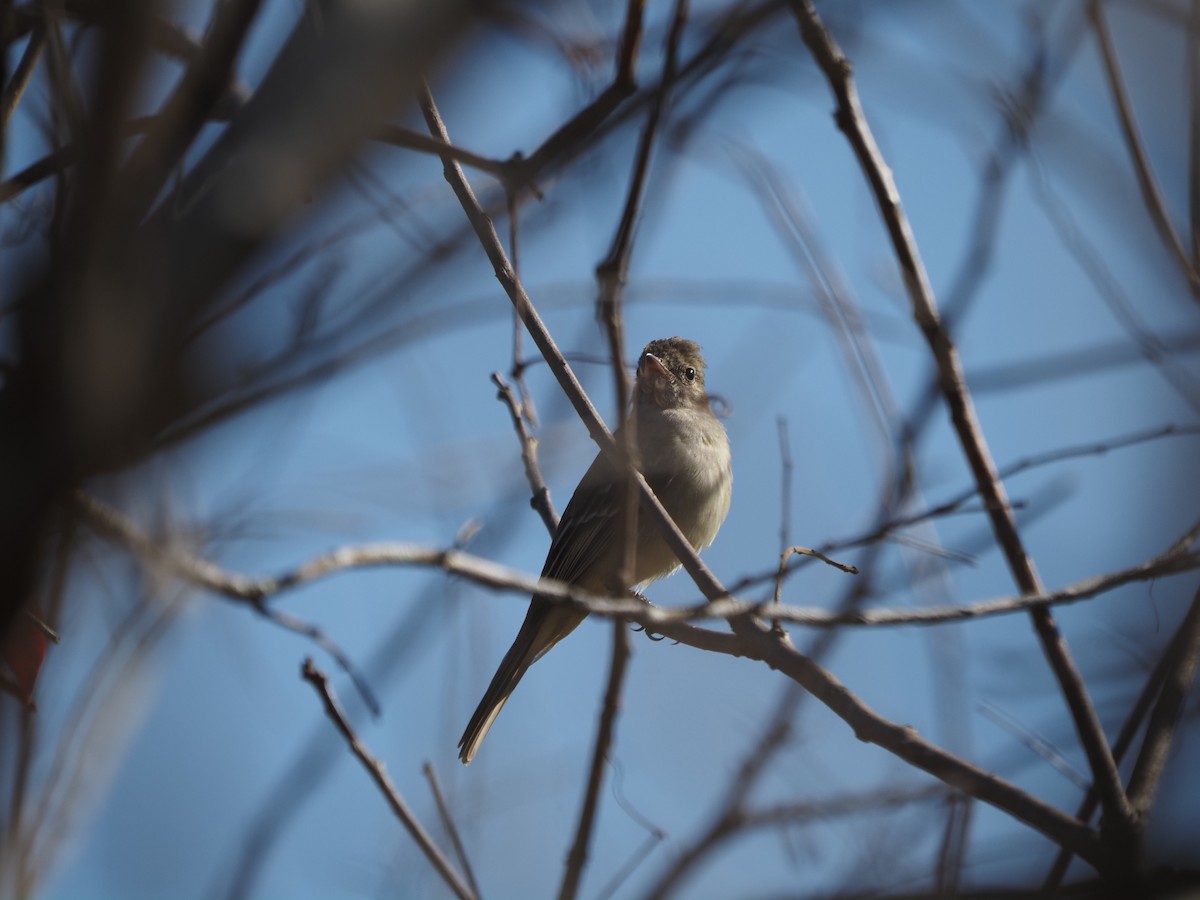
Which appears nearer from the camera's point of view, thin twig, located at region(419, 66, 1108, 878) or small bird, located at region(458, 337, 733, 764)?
thin twig, located at region(419, 66, 1108, 878)

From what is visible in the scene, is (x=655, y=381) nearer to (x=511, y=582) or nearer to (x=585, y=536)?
(x=585, y=536)

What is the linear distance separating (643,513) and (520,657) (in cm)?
103

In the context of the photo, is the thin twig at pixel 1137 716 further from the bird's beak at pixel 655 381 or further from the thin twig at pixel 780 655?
the bird's beak at pixel 655 381

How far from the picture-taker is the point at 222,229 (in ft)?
5.16

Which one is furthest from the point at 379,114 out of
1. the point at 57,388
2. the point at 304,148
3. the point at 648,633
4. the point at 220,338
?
the point at 648,633

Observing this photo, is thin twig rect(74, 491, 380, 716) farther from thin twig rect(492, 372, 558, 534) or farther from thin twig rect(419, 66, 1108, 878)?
thin twig rect(492, 372, 558, 534)

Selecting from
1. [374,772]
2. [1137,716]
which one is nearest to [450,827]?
[374,772]

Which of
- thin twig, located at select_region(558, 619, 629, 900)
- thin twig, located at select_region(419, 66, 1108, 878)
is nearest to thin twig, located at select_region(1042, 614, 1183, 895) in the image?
thin twig, located at select_region(419, 66, 1108, 878)

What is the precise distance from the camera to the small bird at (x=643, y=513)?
19.1 ft

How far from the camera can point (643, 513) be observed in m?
5.62

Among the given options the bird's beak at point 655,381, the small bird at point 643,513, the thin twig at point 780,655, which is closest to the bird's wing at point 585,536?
the small bird at point 643,513

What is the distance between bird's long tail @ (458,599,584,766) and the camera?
5.59 m

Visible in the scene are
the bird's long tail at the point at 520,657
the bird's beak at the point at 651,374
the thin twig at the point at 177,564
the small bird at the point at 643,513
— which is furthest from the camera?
the bird's beak at the point at 651,374

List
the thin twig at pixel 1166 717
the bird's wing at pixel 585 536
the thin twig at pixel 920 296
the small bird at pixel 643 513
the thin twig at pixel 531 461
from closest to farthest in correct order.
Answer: the thin twig at pixel 1166 717 < the thin twig at pixel 920 296 < the thin twig at pixel 531 461 < the small bird at pixel 643 513 < the bird's wing at pixel 585 536
